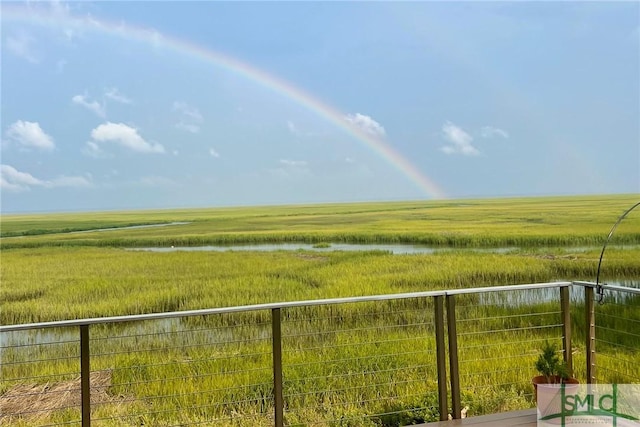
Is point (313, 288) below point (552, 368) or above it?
below

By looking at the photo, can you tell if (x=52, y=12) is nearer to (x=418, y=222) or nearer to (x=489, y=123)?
(x=418, y=222)

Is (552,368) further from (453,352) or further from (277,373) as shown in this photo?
(277,373)

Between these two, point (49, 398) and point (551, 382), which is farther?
point (49, 398)

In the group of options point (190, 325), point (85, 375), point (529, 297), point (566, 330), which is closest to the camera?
point (85, 375)

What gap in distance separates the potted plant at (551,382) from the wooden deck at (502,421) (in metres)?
0.11

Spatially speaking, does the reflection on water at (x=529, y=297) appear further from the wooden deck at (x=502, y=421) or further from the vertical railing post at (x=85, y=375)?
the vertical railing post at (x=85, y=375)

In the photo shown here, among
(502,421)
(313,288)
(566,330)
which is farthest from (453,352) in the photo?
(313,288)

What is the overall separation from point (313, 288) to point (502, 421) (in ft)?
24.0

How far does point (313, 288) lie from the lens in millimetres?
9227

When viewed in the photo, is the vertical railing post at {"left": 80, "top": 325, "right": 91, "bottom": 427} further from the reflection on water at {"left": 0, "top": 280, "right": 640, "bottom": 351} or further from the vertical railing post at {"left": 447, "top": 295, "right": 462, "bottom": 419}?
the reflection on water at {"left": 0, "top": 280, "right": 640, "bottom": 351}

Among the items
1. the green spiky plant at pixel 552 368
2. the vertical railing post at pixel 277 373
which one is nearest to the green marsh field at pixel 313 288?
the vertical railing post at pixel 277 373

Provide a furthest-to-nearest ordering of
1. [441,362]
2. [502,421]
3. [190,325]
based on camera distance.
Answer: [190,325] → [441,362] → [502,421]

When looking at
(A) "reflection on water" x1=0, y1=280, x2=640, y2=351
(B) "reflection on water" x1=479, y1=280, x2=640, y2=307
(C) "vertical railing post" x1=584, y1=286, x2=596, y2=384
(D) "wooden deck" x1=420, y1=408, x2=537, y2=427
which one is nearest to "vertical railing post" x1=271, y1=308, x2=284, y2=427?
(D) "wooden deck" x1=420, y1=408, x2=537, y2=427

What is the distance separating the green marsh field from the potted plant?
627 millimetres
